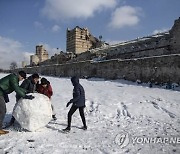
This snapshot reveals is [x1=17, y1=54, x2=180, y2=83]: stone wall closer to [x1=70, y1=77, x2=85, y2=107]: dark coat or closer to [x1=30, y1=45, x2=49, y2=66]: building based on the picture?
[x1=70, y1=77, x2=85, y2=107]: dark coat

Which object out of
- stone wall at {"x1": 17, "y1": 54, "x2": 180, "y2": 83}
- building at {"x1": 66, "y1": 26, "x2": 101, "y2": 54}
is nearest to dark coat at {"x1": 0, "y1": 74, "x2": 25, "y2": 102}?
stone wall at {"x1": 17, "y1": 54, "x2": 180, "y2": 83}

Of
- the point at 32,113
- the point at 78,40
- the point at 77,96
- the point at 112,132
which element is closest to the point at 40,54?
the point at 78,40

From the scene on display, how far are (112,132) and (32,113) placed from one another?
2.01 metres

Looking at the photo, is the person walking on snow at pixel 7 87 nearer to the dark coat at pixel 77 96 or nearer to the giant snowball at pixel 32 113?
the giant snowball at pixel 32 113

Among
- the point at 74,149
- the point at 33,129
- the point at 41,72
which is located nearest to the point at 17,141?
the point at 33,129

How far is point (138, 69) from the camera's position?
15.3m

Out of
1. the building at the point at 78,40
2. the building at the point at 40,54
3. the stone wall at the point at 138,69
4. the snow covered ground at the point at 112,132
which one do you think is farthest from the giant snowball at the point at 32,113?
the building at the point at 40,54

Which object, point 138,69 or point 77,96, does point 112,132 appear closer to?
point 77,96

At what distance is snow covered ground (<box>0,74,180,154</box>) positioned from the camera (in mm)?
5066

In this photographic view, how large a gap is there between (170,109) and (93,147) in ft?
14.1

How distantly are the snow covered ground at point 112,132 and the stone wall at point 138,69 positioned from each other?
3686 mm

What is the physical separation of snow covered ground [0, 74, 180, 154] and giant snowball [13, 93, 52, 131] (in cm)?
20

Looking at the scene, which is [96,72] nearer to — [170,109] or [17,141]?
[170,109]

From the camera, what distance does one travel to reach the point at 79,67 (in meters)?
22.7
